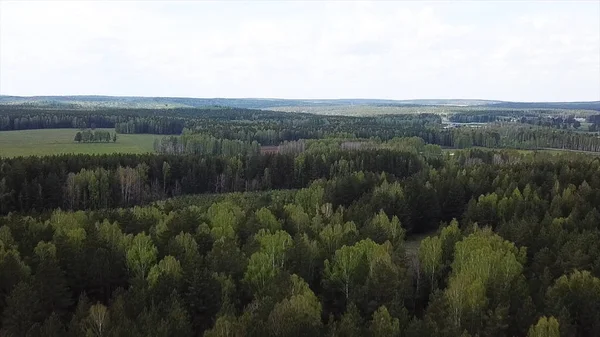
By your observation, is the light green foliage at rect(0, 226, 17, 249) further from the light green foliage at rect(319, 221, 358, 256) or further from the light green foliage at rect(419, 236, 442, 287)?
the light green foliage at rect(419, 236, 442, 287)

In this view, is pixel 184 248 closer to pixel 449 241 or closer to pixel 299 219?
pixel 299 219

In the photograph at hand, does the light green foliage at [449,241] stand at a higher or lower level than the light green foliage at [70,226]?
lower

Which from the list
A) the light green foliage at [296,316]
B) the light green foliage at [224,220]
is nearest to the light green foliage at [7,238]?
the light green foliage at [224,220]

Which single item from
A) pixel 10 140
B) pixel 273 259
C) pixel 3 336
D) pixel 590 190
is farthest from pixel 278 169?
pixel 10 140

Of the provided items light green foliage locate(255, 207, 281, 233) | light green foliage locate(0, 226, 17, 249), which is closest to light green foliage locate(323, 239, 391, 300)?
light green foliage locate(255, 207, 281, 233)

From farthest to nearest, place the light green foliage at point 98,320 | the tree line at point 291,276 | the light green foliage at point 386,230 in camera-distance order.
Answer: the light green foliage at point 386,230
the tree line at point 291,276
the light green foliage at point 98,320

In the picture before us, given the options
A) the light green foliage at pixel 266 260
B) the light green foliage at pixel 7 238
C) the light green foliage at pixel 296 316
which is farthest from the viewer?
the light green foliage at pixel 7 238

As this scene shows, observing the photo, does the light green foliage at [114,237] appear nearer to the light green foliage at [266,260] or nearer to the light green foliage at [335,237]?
the light green foliage at [266,260]
